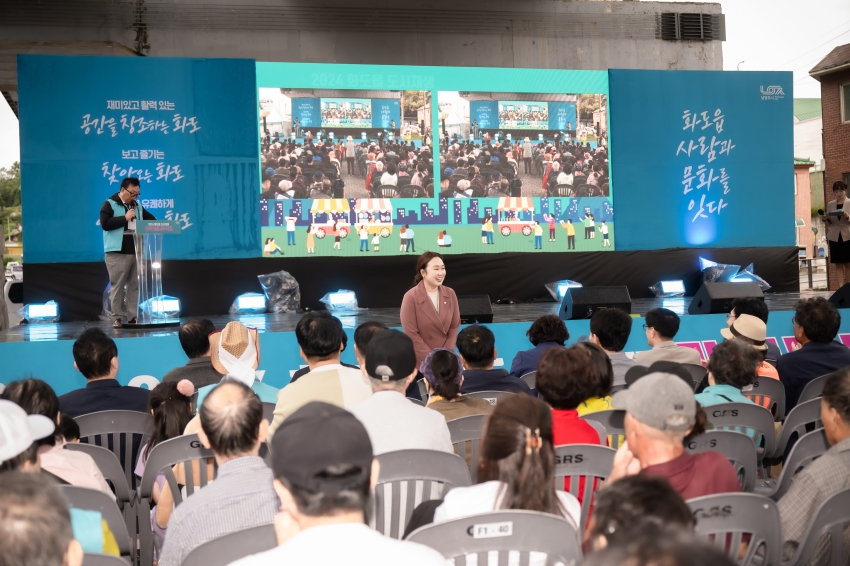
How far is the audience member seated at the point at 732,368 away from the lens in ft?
11.1

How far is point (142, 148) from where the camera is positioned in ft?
31.6

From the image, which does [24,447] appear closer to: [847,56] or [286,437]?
[286,437]

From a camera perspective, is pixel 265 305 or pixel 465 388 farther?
pixel 265 305

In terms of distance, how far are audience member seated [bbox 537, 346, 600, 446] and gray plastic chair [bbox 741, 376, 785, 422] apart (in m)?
1.40

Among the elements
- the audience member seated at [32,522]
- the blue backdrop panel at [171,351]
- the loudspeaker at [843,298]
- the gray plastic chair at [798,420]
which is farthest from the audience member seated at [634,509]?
the loudspeaker at [843,298]

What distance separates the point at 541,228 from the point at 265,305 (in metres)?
3.93

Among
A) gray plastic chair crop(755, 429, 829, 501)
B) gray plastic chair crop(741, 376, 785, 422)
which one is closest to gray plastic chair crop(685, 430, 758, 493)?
gray plastic chair crop(755, 429, 829, 501)

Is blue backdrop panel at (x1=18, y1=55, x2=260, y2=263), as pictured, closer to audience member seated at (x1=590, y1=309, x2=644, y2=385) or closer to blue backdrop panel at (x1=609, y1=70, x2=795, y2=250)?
blue backdrop panel at (x1=609, y1=70, x2=795, y2=250)

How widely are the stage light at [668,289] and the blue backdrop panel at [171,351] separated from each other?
3.53 m

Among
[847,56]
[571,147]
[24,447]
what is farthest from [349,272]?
[847,56]

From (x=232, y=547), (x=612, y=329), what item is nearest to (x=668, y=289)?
(x=612, y=329)

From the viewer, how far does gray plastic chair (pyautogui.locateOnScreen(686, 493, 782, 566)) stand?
5.90 ft

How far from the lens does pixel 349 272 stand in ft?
33.8

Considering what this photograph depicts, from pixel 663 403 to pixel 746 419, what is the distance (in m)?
1.36
